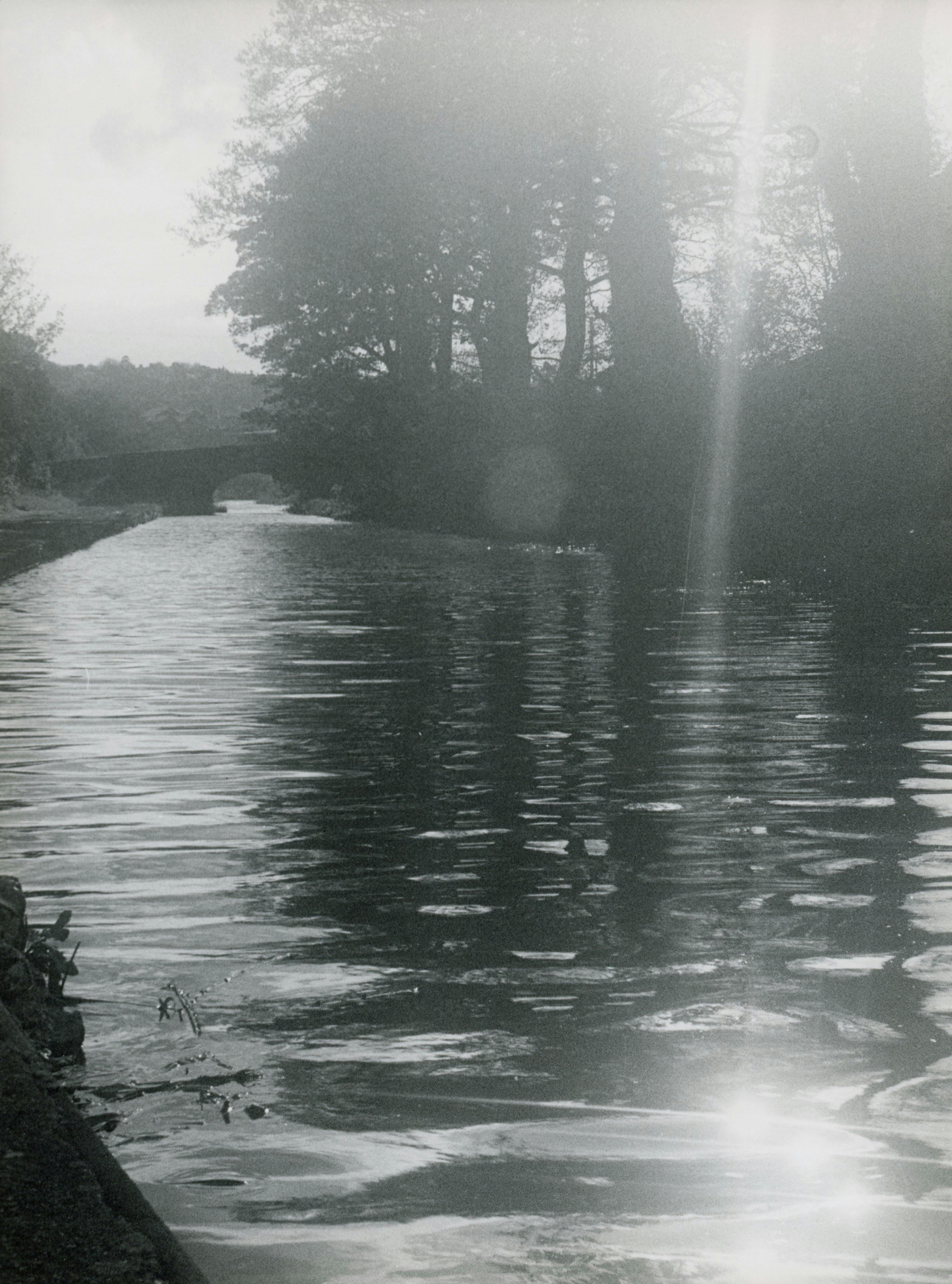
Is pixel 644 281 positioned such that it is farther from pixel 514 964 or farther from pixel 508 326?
pixel 514 964

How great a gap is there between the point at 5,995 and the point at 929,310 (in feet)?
85.2

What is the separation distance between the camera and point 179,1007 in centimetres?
525

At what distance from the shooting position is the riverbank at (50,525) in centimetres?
3447

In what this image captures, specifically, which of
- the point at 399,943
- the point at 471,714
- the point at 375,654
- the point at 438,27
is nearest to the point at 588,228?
the point at 438,27

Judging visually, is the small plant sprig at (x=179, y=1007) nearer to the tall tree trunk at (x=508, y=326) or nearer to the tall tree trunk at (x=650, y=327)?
the tall tree trunk at (x=650, y=327)

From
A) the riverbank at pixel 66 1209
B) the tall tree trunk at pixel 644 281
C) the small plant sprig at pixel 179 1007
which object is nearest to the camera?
the riverbank at pixel 66 1209

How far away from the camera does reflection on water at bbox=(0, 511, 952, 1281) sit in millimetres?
3826

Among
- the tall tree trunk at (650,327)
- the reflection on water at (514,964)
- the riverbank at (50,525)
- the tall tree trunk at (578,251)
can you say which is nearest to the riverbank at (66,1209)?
the reflection on water at (514,964)

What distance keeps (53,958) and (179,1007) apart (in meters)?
0.34

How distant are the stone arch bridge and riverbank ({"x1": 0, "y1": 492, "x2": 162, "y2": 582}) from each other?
154cm

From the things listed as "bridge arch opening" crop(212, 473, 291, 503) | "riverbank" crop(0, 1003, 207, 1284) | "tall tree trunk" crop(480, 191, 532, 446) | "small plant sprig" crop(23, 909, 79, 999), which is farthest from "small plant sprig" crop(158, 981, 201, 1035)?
"bridge arch opening" crop(212, 473, 291, 503)

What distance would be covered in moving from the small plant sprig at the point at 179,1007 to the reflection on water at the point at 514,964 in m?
0.04

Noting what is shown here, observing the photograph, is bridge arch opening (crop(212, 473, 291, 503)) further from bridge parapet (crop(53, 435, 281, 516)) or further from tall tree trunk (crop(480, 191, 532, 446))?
tall tree trunk (crop(480, 191, 532, 446))

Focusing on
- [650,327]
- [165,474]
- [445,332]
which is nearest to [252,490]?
[165,474]
